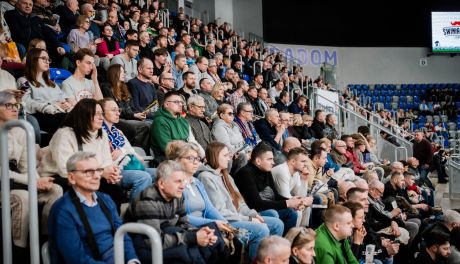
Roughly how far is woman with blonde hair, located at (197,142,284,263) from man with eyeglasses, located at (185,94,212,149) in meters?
1.06

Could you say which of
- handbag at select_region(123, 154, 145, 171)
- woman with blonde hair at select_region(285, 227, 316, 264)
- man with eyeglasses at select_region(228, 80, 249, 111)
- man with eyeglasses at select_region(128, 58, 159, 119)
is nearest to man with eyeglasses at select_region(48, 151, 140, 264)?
handbag at select_region(123, 154, 145, 171)

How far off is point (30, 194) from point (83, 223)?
0.98 feet

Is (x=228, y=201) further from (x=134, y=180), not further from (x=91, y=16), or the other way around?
(x=91, y=16)

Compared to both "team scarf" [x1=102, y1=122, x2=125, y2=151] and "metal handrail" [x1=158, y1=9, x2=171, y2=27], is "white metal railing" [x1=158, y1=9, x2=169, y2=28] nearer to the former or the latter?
"metal handrail" [x1=158, y1=9, x2=171, y2=27]

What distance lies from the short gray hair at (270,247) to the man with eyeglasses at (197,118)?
7.75 ft

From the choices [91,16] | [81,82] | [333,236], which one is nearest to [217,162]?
[333,236]

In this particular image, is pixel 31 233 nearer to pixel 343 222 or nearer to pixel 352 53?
pixel 343 222

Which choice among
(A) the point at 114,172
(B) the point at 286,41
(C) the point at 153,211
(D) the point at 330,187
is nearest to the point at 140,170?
(A) the point at 114,172

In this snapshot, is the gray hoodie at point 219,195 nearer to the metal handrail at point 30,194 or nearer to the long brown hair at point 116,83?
the long brown hair at point 116,83

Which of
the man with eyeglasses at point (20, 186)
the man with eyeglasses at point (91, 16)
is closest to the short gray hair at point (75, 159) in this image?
the man with eyeglasses at point (20, 186)

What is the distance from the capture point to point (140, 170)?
4.06 m

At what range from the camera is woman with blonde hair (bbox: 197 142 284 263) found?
162 inches

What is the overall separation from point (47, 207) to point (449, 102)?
18.3m

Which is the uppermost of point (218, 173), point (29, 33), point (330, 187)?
point (29, 33)
